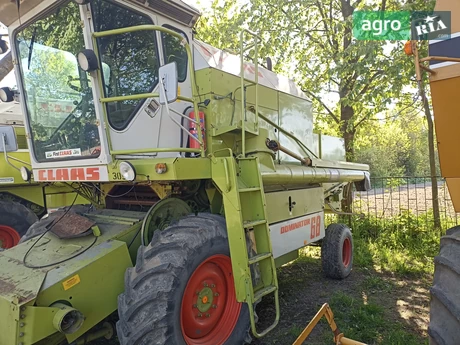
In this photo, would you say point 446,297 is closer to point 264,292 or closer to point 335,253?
point 264,292

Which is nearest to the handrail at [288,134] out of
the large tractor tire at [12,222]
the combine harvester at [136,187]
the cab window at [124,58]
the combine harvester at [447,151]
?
the combine harvester at [136,187]

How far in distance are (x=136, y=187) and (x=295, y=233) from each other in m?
1.99

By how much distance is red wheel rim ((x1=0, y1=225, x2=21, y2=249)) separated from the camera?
17.3 feet

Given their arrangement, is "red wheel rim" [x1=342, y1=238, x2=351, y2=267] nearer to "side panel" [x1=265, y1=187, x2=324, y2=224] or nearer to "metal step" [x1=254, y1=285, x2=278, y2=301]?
"side panel" [x1=265, y1=187, x2=324, y2=224]

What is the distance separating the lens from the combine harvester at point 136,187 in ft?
8.21

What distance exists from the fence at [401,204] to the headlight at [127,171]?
22.1ft

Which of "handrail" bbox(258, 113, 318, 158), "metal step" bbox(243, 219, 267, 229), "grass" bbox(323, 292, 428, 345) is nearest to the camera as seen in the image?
"metal step" bbox(243, 219, 267, 229)

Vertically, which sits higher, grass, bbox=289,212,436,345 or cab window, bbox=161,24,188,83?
cab window, bbox=161,24,188,83

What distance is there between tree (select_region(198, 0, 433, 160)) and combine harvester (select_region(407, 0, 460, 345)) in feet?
13.0

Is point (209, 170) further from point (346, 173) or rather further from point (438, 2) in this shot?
point (346, 173)

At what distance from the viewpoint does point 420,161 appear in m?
36.2

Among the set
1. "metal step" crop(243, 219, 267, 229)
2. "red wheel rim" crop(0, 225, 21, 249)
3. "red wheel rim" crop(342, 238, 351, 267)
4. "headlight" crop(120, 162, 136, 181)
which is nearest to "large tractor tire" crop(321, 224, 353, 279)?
"red wheel rim" crop(342, 238, 351, 267)

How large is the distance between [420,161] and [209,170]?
38.4 meters

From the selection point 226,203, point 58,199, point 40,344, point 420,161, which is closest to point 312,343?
point 226,203
